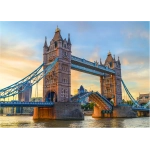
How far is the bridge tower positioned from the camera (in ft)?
111

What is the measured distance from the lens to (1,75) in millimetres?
12773

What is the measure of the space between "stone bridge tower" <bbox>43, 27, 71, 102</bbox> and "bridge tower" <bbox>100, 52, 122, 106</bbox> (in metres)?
10.8

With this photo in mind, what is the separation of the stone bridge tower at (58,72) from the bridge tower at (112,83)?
1078 centimetres

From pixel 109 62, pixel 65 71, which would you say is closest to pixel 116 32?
pixel 65 71

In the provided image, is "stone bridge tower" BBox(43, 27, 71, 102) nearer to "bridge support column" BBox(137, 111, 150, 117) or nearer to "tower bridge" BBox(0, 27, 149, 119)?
"tower bridge" BBox(0, 27, 149, 119)

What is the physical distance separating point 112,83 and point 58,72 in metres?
13.1

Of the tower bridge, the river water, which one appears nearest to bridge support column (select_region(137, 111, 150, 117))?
the tower bridge

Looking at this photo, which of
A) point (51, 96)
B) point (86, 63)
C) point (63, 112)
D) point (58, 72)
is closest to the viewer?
point (63, 112)

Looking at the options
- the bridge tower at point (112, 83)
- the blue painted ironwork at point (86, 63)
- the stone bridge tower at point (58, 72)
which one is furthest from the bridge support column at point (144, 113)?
the stone bridge tower at point (58, 72)

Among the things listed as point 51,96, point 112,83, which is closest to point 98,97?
point 112,83

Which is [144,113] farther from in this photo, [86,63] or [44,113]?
[44,113]

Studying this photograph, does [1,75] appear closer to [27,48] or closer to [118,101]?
[27,48]

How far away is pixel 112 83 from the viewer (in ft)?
113
